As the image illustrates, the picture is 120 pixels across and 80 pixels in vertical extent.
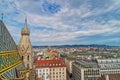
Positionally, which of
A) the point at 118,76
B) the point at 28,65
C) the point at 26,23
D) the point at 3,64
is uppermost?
the point at 26,23

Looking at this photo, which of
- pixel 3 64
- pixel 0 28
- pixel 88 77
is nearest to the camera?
pixel 3 64

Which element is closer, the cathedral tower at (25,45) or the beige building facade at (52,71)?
the cathedral tower at (25,45)

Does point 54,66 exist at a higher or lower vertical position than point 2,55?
lower

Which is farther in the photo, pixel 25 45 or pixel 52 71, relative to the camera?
pixel 52 71

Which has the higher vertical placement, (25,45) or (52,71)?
(25,45)

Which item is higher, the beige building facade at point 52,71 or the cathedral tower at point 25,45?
the cathedral tower at point 25,45

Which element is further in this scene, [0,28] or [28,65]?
[28,65]

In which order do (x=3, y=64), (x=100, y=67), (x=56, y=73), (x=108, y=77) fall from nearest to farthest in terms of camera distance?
(x=3, y=64), (x=108, y=77), (x=100, y=67), (x=56, y=73)

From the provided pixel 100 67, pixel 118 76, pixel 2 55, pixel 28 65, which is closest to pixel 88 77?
pixel 100 67

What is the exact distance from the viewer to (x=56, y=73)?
Answer: 361 ft

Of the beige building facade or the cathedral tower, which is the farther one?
the beige building facade

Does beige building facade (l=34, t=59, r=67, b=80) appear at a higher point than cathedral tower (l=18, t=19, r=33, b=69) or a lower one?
lower

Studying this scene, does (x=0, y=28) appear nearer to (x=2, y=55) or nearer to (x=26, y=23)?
(x=2, y=55)

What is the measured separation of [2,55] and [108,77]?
1819 inches
